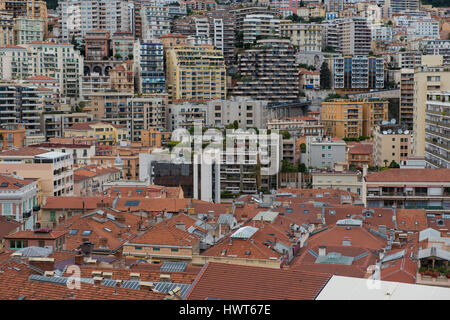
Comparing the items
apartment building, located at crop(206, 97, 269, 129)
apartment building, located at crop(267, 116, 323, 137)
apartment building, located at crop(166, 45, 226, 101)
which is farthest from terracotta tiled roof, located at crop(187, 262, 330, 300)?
apartment building, located at crop(166, 45, 226, 101)

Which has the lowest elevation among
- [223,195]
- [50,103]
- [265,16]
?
[223,195]

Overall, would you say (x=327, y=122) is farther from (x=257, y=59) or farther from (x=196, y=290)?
(x=196, y=290)

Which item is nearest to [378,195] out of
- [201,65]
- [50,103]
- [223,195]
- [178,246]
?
[178,246]

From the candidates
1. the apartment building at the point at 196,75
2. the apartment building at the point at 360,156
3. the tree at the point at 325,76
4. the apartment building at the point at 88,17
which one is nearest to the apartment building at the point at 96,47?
the apartment building at the point at 88,17

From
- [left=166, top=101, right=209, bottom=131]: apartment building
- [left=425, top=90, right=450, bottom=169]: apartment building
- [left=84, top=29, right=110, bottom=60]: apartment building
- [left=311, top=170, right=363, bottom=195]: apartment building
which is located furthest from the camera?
[left=84, top=29, right=110, bottom=60]: apartment building

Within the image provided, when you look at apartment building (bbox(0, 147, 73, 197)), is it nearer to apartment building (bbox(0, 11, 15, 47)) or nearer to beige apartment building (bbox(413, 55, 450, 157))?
beige apartment building (bbox(413, 55, 450, 157))

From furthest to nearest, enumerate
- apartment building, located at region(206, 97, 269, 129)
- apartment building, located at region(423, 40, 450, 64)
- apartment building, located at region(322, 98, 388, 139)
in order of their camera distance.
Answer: apartment building, located at region(423, 40, 450, 64), apartment building, located at region(322, 98, 388, 139), apartment building, located at region(206, 97, 269, 129)
